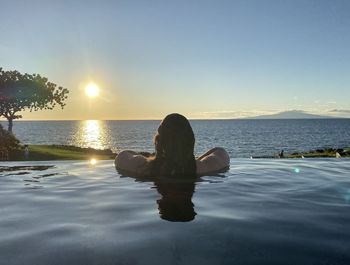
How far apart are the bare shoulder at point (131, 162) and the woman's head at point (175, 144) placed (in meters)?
1.30

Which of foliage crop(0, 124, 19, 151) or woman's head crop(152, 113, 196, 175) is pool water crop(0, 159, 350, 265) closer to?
woman's head crop(152, 113, 196, 175)

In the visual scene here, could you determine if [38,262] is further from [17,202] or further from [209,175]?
[209,175]

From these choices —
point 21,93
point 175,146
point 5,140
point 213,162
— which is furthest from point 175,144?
point 21,93

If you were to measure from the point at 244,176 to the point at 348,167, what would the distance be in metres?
5.07

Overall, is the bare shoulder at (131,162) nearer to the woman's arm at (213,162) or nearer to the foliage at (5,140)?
the woman's arm at (213,162)

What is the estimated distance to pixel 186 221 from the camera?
5848 mm

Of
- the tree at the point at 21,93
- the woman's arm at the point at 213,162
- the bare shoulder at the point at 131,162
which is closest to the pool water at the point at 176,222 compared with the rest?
the woman's arm at the point at 213,162

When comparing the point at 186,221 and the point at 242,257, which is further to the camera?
the point at 186,221

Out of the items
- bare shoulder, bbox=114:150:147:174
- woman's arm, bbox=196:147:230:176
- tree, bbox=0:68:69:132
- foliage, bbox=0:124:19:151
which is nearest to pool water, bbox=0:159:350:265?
woman's arm, bbox=196:147:230:176

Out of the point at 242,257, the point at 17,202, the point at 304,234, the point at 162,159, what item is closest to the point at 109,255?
the point at 242,257

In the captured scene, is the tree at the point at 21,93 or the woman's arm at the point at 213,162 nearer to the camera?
the woman's arm at the point at 213,162

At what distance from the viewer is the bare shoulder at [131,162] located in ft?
38.8

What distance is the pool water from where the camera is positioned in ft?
14.3

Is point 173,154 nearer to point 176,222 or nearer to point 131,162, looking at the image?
point 131,162
